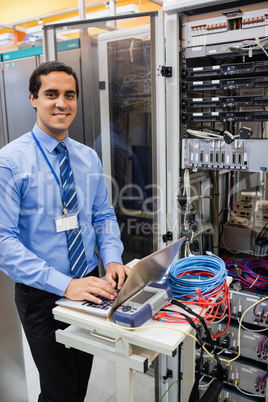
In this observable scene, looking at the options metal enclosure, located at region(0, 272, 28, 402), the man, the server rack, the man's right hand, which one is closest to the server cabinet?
the server rack

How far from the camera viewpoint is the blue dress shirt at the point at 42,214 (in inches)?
51.1

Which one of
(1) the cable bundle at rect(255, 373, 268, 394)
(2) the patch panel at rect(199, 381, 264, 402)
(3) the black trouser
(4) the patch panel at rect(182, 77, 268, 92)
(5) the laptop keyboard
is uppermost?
(4) the patch panel at rect(182, 77, 268, 92)

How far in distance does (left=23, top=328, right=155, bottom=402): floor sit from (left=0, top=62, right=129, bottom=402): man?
71 cm

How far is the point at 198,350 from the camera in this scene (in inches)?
81.8

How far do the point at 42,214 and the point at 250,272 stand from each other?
1.17m

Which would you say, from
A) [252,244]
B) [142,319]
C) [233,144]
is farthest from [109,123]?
[142,319]

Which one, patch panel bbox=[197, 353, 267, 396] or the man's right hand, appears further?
patch panel bbox=[197, 353, 267, 396]

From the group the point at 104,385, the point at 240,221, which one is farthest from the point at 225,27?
the point at 104,385

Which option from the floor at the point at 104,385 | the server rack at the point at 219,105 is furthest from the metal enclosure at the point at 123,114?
the floor at the point at 104,385

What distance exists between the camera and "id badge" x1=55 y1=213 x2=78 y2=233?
4.69ft

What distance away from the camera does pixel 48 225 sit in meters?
1.42

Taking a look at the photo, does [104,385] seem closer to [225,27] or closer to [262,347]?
[262,347]

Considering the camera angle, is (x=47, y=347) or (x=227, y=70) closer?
(x=47, y=347)

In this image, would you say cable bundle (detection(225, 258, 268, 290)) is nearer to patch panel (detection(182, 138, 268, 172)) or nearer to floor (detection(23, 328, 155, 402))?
patch panel (detection(182, 138, 268, 172))
